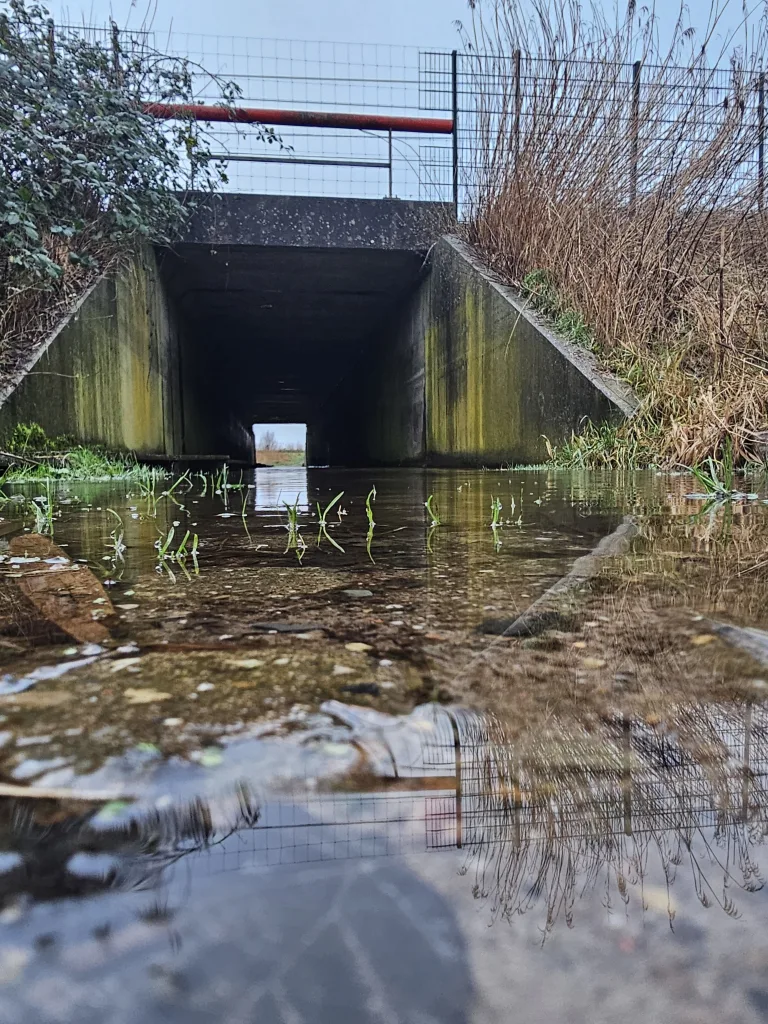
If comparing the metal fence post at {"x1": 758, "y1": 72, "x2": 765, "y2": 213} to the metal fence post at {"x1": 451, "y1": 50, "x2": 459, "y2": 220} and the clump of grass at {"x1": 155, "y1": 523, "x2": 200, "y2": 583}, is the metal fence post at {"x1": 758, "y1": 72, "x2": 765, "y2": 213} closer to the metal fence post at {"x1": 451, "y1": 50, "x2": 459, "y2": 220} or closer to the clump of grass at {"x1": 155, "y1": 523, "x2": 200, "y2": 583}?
the metal fence post at {"x1": 451, "y1": 50, "x2": 459, "y2": 220}

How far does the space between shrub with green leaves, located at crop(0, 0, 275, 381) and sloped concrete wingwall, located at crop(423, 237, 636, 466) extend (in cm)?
252

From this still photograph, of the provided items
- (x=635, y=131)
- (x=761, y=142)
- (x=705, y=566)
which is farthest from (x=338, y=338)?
(x=705, y=566)

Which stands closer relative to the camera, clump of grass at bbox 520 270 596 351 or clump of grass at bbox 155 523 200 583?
clump of grass at bbox 155 523 200 583

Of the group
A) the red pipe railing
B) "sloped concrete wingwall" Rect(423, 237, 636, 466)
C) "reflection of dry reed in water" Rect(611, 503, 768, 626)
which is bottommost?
"reflection of dry reed in water" Rect(611, 503, 768, 626)

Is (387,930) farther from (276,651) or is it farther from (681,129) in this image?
(681,129)

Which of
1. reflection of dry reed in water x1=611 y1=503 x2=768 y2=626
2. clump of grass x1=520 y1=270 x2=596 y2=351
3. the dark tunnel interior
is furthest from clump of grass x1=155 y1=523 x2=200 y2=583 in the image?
the dark tunnel interior

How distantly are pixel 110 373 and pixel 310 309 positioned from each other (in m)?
5.31

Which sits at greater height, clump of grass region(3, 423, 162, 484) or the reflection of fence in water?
clump of grass region(3, 423, 162, 484)

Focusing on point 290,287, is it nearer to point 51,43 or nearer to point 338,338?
point 338,338

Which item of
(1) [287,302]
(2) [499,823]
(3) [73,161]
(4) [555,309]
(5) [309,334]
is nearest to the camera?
(2) [499,823]

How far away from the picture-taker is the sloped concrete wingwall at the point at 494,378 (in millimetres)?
5324

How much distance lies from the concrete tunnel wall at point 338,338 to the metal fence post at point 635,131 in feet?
4.26

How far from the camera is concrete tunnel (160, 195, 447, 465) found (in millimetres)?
7500

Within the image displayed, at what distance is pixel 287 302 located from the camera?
1055 cm
